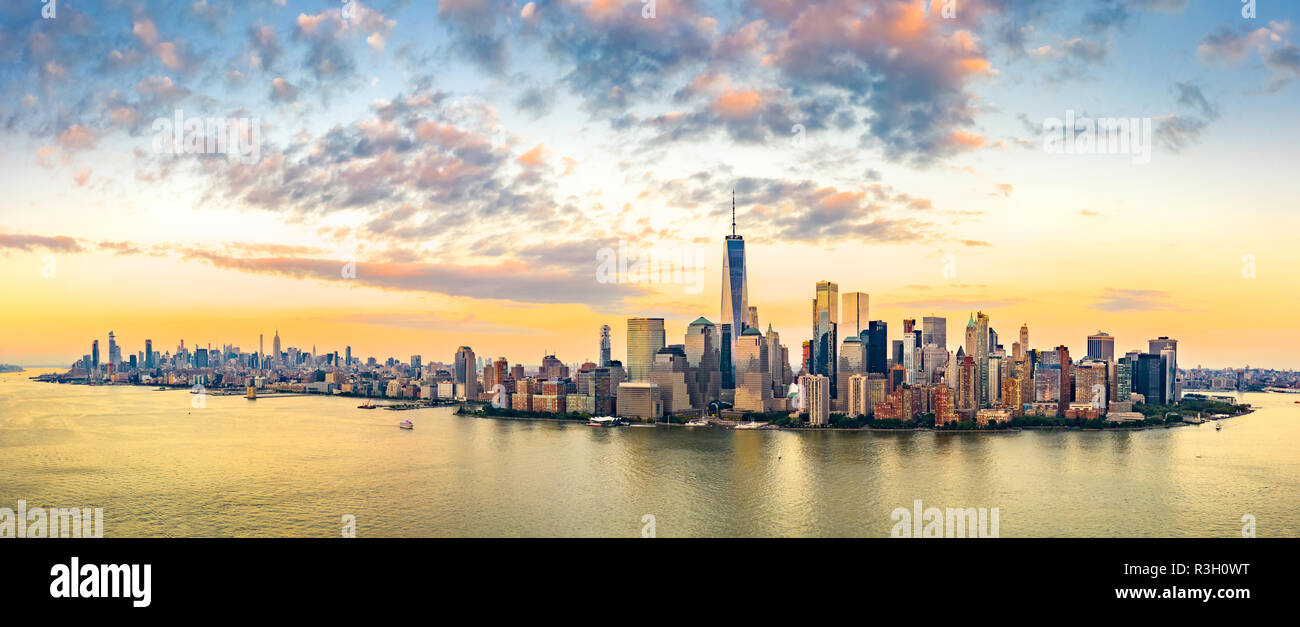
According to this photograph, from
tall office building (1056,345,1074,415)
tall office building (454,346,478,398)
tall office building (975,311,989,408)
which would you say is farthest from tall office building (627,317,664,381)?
tall office building (1056,345,1074,415)

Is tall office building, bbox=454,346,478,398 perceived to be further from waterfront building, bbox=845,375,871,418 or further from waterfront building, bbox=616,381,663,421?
waterfront building, bbox=845,375,871,418

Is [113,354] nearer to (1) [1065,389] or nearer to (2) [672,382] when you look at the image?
(2) [672,382]

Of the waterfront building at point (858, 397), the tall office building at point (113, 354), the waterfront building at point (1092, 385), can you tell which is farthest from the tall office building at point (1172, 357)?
the tall office building at point (113, 354)

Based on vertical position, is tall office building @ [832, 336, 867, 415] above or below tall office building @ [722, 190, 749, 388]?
below

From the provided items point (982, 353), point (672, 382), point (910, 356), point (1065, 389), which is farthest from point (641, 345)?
point (1065, 389)
